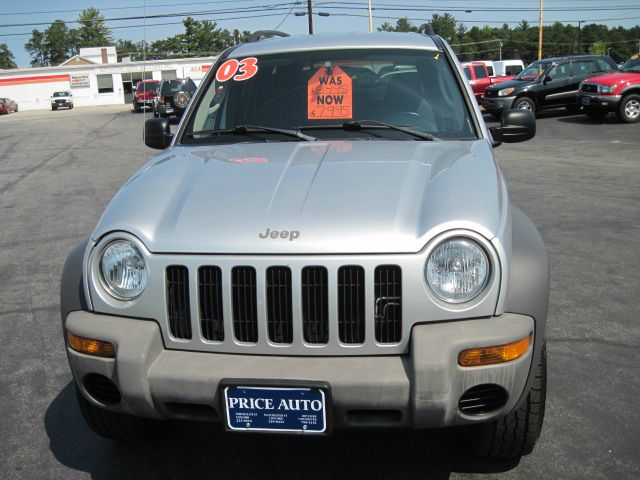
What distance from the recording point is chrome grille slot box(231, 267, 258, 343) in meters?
2.51

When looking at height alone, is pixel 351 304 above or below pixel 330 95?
below

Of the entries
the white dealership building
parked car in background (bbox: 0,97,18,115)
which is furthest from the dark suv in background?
the white dealership building

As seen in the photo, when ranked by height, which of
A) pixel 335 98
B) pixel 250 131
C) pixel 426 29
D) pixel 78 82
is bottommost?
pixel 250 131

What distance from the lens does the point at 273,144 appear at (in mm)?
3564

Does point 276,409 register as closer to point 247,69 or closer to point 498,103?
point 247,69

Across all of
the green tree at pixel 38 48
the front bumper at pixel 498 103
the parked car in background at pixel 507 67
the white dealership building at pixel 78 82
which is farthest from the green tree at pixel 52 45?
the front bumper at pixel 498 103

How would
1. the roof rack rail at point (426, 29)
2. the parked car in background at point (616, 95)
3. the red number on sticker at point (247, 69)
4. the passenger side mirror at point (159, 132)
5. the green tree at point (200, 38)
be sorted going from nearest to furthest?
the red number on sticker at point (247, 69) → the passenger side mirror at point (159, 132) → the roof rack rail at point (426, 29) → the parked car in background at point (616, 95) → the green tree at point (200, 38)

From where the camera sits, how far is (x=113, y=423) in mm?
3014

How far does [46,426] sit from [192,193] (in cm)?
147

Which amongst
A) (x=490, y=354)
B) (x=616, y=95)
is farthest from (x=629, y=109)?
A: (x=490, y=354)

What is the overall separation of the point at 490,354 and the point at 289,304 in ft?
2.35

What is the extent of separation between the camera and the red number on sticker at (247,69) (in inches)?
167

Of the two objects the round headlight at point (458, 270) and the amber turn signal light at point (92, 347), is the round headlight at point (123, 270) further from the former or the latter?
the round headlight at point (458, 270)

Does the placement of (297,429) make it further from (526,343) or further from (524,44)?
(524,44)
